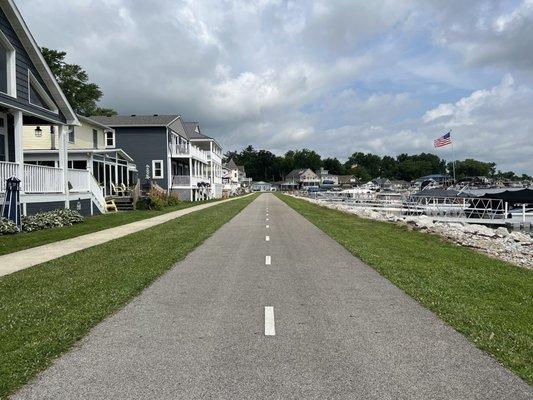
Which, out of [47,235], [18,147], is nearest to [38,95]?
[18,147]

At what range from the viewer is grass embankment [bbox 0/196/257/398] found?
5.57m

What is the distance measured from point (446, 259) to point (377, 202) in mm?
48934

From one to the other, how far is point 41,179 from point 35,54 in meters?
5.35

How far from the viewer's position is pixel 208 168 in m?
75.9

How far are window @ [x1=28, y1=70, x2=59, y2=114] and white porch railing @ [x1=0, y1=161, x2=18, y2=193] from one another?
377 centimetres

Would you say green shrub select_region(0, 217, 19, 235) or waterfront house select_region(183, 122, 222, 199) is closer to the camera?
green shrub select_region(0, 217, 19, 235)

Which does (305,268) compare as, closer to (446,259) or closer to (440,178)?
(446,259)

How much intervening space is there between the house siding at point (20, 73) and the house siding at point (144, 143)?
29787mm

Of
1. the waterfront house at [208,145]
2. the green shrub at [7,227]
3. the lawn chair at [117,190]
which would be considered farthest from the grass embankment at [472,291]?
the waterfront house at [208,145]

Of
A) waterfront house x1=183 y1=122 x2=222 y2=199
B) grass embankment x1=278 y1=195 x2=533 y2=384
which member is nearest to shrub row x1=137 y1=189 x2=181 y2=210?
grass embankment x1=278 y1=195 x2=533 y2=384

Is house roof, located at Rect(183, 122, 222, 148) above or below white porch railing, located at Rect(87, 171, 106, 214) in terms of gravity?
above

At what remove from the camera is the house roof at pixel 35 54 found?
65.6ft

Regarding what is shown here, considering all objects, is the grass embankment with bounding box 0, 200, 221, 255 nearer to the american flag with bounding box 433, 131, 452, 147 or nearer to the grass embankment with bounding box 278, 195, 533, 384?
the grass embankment with bounding box 278, 195, 533, 384

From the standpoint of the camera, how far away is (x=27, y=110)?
20.7 metres
